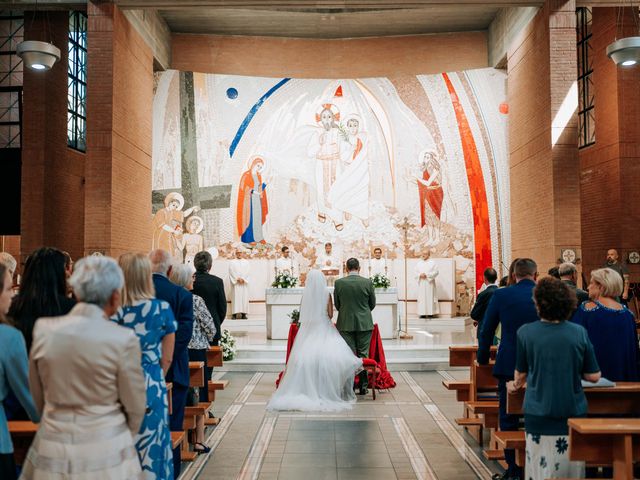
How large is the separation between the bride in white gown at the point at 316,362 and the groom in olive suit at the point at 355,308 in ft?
1.80

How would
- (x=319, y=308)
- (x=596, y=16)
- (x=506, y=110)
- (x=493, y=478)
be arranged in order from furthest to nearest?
(x=506, y=110) → (x=596, y=16) → (x=319, y=308) → (x=493, y=478)

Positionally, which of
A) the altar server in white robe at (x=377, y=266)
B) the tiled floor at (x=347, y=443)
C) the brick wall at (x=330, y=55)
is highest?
the brick wall at (x=330, y=55)

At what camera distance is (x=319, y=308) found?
24.4 ft

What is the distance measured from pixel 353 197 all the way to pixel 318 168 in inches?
49.0

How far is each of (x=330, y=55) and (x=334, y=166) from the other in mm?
3167

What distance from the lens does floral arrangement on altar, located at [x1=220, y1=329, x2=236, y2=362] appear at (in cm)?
1001

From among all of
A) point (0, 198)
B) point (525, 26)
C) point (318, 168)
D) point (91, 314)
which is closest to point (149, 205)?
point (0, 198)

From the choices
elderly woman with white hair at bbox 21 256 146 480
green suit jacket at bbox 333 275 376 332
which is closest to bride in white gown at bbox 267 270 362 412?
green suit jacket at bbox 333 275 376 332

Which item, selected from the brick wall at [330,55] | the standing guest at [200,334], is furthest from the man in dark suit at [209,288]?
the brick wall at [330,55]

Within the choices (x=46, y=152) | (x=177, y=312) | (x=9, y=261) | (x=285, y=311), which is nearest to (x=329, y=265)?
(x=285, y=311)

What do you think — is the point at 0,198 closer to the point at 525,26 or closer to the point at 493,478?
the point at 525,26

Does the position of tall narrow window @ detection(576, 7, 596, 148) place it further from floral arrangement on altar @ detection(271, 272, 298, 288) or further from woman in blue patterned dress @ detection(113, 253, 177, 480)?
woman in blue patterned dress @ detection(113, 253, 177, 480)

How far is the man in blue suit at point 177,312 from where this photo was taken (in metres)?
4.23

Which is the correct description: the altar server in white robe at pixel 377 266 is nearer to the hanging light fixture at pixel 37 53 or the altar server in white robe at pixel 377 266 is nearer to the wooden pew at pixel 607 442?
the hanging light fixture at pixel 37 53
